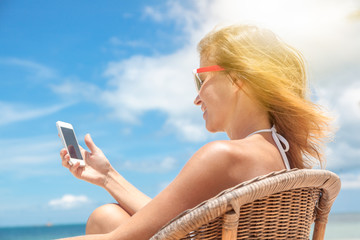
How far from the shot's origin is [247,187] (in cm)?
137

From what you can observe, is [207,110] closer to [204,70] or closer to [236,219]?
[204,70]

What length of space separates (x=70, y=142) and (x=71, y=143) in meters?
0.01

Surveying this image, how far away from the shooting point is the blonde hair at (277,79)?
1863 mm

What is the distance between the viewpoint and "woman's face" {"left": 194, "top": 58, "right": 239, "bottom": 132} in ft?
6.45

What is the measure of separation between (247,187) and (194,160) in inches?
8.7

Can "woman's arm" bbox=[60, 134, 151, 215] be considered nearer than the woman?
No

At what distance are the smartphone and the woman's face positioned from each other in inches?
35.1

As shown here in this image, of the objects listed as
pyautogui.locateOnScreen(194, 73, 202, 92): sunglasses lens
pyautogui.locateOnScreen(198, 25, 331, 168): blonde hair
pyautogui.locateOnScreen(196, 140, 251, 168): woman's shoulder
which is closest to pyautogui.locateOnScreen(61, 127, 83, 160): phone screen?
pyautogui.locateOnScreen(194, 73, 202, 92): sunglasses lens

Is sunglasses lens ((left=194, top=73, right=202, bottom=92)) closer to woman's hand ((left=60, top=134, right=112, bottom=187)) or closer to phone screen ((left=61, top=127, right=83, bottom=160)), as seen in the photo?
woman's hand ((left=60, top=134, right=112, bottom=187))

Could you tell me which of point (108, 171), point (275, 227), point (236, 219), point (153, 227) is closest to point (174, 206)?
point (153, 227)

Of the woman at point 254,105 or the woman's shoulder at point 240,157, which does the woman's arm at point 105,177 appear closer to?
the woman at point 254,105

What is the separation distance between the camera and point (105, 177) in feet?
8.30

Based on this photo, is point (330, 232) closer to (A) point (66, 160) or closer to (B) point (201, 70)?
(A) point (66, 160)

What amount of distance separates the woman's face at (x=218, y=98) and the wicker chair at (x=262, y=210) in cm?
53
